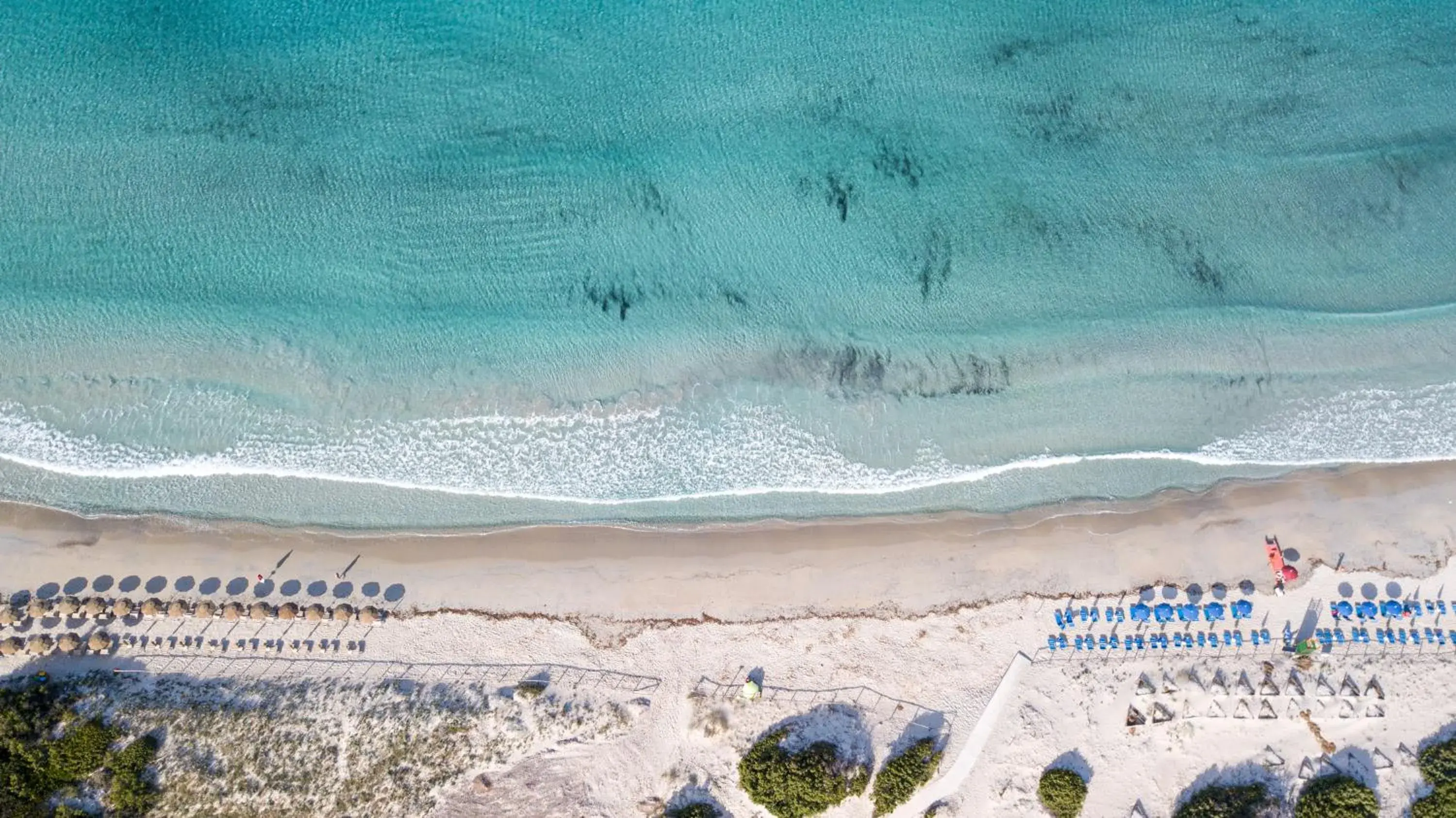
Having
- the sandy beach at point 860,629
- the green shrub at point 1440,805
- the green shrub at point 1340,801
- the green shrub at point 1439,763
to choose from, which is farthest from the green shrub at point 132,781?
the green shrub at point 1439,763

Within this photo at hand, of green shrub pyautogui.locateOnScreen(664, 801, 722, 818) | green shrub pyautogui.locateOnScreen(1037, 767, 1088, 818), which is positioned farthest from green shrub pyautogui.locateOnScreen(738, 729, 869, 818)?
green shrub pyautogui.locateOnScreen(1037, 767, 1088, 818)

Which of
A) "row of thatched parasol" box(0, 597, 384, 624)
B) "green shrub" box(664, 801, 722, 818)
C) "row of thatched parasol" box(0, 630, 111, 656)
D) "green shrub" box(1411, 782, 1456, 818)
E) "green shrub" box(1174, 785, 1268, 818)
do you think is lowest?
"row of thatched parasol" box(0, 630, 111, 656)

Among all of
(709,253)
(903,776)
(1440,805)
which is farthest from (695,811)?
(1440,805)

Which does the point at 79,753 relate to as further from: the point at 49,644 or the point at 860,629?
the point at 860,629

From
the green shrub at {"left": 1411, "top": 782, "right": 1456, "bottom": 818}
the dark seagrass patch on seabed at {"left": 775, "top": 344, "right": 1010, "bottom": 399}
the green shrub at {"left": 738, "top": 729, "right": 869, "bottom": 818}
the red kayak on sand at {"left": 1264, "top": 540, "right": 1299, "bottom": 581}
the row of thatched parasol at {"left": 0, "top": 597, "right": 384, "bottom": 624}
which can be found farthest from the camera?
the dark seagrass patch on seabed at {"left": 775, "top": 344, "right": 1010, "bottom": 399}

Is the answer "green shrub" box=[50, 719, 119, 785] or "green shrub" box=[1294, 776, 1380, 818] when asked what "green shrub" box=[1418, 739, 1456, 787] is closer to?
"green shrub" box=[1294, 776, 1380, 818]

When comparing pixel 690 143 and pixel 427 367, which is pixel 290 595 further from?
pixel 690 143
